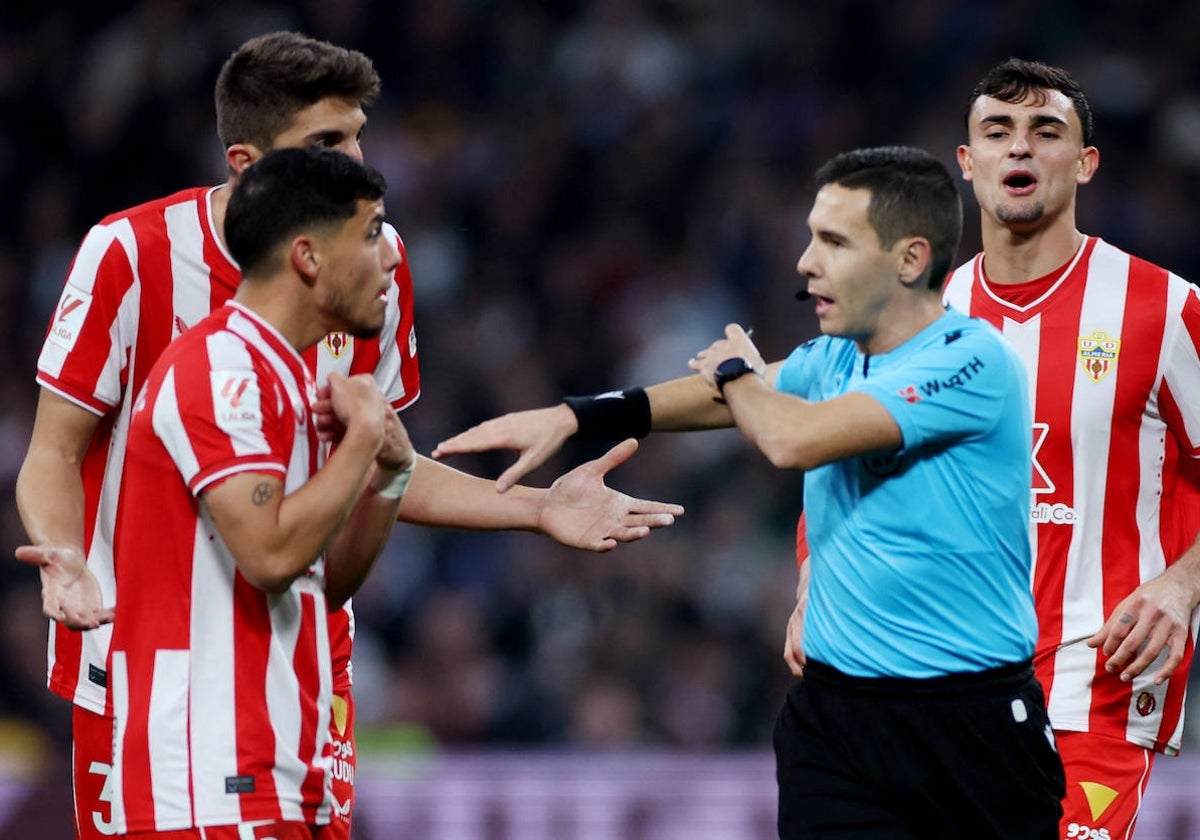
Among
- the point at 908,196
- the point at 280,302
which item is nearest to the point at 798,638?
the point at 908,196

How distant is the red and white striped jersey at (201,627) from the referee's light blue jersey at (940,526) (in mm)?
1260

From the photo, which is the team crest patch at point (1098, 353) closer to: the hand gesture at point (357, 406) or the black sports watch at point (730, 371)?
the black sports watch at point (730, 371)

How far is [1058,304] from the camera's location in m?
4.84

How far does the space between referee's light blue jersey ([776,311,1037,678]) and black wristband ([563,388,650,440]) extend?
22.7 inches

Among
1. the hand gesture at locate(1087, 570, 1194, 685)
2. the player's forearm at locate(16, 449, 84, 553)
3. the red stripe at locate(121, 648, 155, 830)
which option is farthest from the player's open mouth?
the red stripe at locate(121, 648, 155, 830)

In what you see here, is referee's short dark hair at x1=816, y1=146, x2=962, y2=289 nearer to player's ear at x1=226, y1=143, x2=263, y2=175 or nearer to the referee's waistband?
the referee's waistband

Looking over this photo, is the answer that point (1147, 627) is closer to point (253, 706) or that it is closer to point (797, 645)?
point (797, 645)

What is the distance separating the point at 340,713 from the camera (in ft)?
14.3

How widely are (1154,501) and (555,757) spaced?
378 centimetres

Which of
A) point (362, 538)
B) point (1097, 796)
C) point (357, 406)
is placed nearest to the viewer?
point (357, 406)

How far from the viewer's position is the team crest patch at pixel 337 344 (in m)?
4.40

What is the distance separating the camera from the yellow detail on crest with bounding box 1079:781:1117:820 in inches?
179

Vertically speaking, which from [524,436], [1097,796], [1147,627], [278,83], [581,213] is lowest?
[1097,796]

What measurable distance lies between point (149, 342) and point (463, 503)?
874mm
